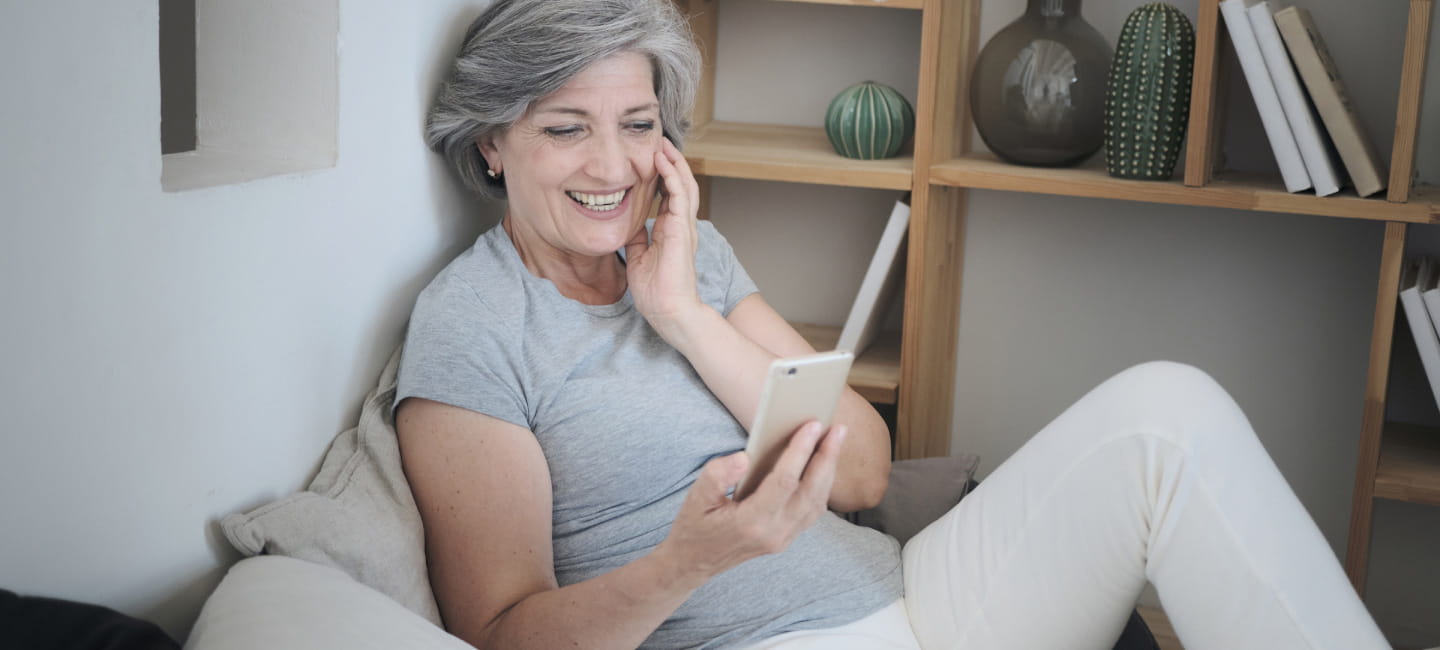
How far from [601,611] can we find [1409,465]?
1.38 metres

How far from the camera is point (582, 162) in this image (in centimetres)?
141

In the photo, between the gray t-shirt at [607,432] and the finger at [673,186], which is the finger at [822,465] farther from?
the finger at [673,186]

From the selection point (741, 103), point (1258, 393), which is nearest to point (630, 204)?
point (741, 103)

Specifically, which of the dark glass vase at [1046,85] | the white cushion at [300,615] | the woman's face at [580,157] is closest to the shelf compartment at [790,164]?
the dark glass vase at [1046,85]

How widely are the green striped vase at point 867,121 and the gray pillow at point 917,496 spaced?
0.60 m

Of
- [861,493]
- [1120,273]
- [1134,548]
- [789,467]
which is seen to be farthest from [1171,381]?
[1120,273]

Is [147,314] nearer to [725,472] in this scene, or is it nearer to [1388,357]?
[725,472]

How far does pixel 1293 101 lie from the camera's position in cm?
173

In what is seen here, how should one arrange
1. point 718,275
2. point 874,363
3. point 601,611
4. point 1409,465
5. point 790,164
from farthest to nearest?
point 874,363 < point 790,164 < point 1409,465 < point 718,275 < point 601,611

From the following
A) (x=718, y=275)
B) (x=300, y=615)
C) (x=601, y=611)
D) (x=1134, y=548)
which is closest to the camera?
(x=300, y=615)

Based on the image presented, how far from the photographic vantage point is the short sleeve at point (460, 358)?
4.06ft

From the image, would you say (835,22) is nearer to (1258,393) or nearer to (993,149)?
(993,149)

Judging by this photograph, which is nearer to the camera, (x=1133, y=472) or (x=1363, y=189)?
(x=1133, y=472)

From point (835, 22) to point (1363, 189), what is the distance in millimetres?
975
